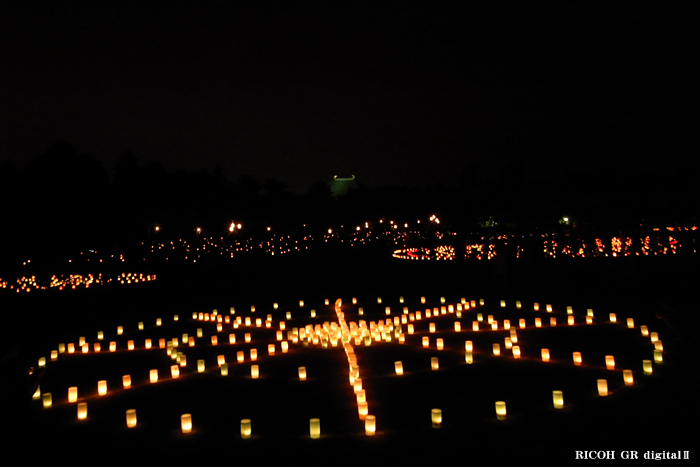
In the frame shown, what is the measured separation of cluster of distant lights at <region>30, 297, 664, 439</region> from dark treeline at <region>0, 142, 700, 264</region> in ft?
17.9

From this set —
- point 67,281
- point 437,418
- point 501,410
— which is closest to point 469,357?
point 501,410

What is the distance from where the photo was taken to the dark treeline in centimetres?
1401

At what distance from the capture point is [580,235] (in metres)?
20.1

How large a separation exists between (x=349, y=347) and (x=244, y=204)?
70.2ft

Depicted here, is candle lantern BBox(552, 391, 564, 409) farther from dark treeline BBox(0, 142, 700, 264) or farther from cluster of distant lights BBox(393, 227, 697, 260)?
dark treeline BBox(0, 142, 700, 264)

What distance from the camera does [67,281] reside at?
49.2 feet

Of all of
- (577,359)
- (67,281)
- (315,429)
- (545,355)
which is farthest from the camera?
(67,281)

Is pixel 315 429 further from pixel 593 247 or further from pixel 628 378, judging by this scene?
pixel 593 247

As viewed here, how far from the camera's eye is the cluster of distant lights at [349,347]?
19.2ft

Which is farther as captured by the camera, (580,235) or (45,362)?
(580,235)

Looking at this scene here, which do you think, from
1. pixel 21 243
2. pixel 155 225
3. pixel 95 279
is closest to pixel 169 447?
pixel 21 243

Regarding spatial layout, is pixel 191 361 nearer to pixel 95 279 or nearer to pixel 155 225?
pixel 95 279

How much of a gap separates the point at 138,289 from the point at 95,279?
73.0 inches

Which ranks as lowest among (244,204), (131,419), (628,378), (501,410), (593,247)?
(593,247)
